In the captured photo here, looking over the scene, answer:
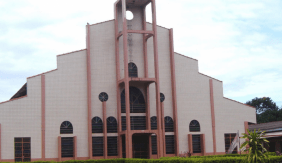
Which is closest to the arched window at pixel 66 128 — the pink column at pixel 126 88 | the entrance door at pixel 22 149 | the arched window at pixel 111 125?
the entrance door at pixel 22 149

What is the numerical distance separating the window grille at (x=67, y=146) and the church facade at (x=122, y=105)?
0.28ft

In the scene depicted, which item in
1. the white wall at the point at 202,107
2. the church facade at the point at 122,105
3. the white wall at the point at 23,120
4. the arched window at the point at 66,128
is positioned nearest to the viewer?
the white wall at the point at 23,120

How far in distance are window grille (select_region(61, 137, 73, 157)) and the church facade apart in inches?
3.3

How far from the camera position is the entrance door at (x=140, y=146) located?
3534cm

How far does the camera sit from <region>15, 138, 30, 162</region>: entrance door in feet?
104

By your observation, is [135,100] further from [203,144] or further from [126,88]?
[203,144]

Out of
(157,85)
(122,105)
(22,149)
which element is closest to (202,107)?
(157,85)

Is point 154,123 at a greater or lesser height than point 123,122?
lesser

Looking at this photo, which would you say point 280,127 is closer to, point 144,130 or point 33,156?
point 144,130

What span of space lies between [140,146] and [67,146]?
257 inches

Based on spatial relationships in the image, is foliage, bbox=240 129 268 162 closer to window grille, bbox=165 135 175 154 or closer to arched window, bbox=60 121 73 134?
window grille, bbox=165 135 175 154

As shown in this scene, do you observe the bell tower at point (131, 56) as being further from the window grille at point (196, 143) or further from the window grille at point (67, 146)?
the window grille at point (67, 146)

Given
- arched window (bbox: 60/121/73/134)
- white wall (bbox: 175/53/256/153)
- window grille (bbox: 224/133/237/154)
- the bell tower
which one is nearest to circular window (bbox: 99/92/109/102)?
the bell tower

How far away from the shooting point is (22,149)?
32.0 m
